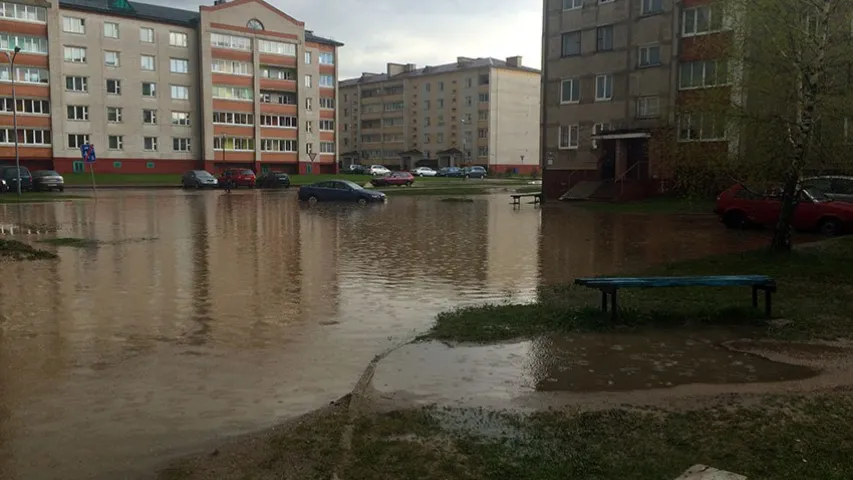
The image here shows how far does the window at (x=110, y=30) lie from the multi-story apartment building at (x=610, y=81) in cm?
4691

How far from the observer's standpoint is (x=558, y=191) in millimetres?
46781

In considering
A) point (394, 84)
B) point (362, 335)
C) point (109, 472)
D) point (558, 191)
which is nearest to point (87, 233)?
point (362, 335)

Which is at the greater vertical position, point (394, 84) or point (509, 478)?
point (394, 84)

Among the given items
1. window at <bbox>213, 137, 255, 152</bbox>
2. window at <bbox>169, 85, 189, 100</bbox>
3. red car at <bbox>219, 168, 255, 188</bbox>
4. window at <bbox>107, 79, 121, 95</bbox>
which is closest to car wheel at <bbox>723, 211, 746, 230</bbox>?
red car at <bbox>219, 168, 255, 188</bbox>

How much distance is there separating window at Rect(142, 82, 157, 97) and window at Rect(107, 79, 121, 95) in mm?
2471

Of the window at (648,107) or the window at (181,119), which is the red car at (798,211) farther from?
the window at (181,119)

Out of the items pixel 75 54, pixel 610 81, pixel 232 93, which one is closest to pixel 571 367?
pixel 610 81

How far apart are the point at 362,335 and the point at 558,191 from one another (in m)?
38.9

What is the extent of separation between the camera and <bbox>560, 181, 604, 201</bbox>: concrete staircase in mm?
42000

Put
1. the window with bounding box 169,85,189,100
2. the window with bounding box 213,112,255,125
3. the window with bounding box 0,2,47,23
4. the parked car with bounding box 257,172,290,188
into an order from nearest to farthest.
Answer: the parked car with bounding box 257,172,290,188
the window with bounding box 0,2,47,23
the window with bounding box 169,85,189,100
the window with bounding box 213,112,255,125

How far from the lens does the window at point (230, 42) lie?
7838 cm

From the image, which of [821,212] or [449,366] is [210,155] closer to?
[821,212]

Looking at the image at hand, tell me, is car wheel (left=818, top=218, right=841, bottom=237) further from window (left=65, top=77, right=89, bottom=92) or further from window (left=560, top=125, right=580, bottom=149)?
window (left=65, top=77, right=89, bottom=92)

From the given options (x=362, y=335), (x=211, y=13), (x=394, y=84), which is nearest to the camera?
(x=362, y=335)
